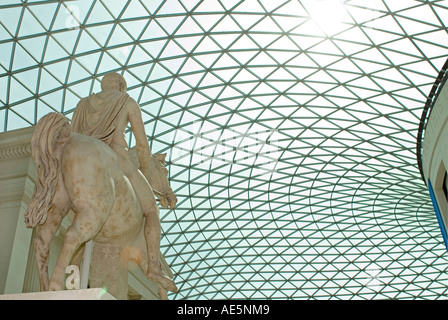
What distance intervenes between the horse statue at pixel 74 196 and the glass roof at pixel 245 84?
19.4 meters

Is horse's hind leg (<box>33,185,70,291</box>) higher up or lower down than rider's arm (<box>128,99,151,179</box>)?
lower down

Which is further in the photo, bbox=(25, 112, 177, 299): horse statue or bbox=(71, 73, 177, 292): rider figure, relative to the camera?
bbox=(71, 73, 177, 292): rider figure

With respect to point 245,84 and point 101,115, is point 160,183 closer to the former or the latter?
point 101,115

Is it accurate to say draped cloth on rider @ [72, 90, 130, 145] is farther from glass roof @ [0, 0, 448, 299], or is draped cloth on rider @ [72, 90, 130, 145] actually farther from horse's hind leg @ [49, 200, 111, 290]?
glass roof @ [0, 0, 448, 299]

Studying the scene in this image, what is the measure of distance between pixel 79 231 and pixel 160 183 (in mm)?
2231

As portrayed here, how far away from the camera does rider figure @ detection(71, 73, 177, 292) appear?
6491mm

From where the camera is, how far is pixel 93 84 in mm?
27500

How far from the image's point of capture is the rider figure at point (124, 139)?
21.3ft

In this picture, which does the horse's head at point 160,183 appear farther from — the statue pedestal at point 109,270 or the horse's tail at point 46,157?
the horse's tail at point 46,157

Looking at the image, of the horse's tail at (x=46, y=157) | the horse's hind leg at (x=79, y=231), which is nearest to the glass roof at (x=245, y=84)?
the horse's tail at (x=46, y=157)

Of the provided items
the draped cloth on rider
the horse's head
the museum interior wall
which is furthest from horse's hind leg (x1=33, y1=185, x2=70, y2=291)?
the museum interior wall

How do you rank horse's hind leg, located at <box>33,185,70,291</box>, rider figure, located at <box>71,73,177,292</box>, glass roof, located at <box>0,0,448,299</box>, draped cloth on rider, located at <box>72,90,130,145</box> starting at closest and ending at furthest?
horse's hind leg, located at <box>33,185,70,291</box> → rider figure, located at <box>71,73,177,292</box> → draped cloth on rider, located at <box>72,90,130,145</box> → glass roof, located at <box>0,0,448,299</box>

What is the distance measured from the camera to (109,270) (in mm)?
6172

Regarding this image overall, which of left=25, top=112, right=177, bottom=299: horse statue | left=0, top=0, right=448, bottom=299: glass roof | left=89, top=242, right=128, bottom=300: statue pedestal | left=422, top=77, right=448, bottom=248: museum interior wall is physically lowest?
left=89, top=242, right=128, bottom=300: statue pedestal
